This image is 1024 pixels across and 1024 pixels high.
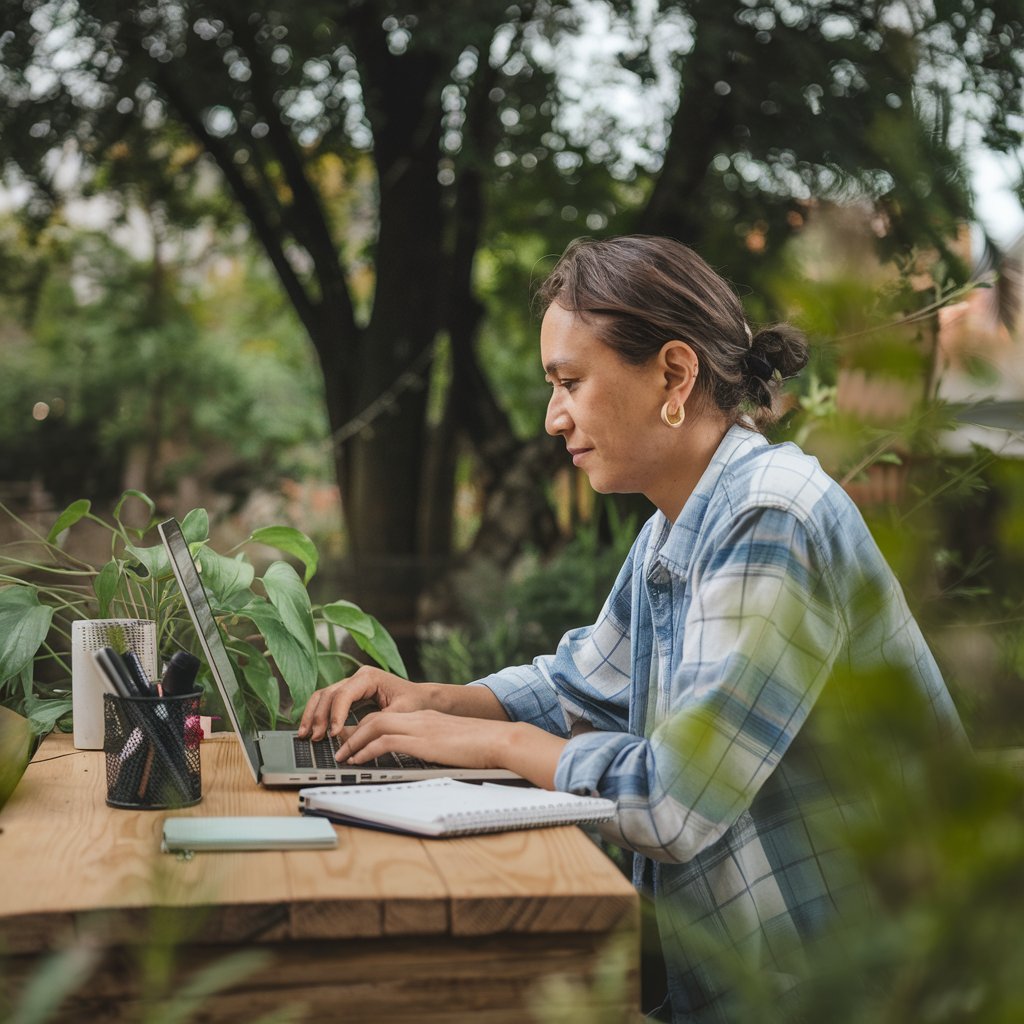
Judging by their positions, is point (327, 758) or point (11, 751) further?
point (327, 758)

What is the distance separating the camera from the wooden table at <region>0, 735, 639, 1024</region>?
1080 millimetres

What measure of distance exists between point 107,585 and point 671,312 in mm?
981

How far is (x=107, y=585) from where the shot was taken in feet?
6.72

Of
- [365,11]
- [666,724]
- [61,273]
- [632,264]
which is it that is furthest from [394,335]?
[61,273]

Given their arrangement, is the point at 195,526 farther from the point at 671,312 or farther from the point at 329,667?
the point at 671,312

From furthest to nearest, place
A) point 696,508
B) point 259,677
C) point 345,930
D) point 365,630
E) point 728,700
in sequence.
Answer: point 365,630 → point 259,677 → point 696,508 → point 728,700 → point 345,930

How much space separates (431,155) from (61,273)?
744 centimetres

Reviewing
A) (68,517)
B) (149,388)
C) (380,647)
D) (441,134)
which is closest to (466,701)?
(380,647)

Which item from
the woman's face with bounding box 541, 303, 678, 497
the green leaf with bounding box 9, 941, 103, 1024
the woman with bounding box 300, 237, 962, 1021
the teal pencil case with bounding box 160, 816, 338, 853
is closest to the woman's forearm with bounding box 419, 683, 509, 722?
the woman with bounding box 300, 237, 962, 1021

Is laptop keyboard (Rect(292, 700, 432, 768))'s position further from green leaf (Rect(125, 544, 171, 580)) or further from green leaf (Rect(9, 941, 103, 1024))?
green leaf (Rect(9, 941, 103, 1024))

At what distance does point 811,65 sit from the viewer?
4246 millimetres

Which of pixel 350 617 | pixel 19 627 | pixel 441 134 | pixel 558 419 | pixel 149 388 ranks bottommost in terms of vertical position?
pixel 149 388

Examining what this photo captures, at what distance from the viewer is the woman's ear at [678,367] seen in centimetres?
179

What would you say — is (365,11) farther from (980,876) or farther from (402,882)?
(980,876)
